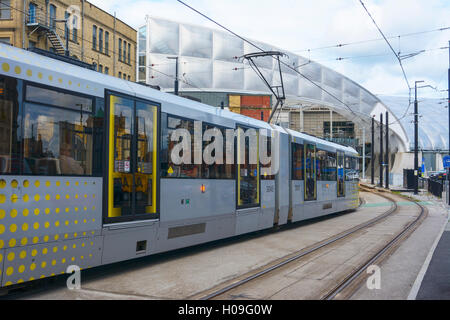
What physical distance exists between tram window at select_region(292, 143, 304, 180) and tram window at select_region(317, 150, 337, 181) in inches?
74.9

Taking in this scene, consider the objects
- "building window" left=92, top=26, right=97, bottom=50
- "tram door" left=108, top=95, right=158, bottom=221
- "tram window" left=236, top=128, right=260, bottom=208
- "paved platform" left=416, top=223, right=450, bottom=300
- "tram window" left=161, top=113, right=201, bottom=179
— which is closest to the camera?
"paved platform" left=416, top=223, right=450, bottom=300

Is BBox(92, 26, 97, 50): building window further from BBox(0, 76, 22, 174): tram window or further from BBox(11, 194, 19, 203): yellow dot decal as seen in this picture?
BBox(11, 194, 19, 203): yellow dot decal

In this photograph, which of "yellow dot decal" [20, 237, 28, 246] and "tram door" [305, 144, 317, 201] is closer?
"yellow dot decal" [20, 237, 28, 246]

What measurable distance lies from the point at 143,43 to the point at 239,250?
4911cm

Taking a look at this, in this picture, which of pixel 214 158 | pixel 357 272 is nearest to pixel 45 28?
pixel 214 158

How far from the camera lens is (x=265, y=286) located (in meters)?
7.44

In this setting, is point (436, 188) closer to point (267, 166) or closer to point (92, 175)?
point (267, 166)

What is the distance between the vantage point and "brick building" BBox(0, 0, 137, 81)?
1148 inches

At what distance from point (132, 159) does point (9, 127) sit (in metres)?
2.36

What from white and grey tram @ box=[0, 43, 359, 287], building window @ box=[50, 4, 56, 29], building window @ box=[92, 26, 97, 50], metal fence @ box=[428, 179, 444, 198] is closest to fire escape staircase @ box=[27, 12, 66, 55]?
building window @ box=[50, 4, 56, 29]

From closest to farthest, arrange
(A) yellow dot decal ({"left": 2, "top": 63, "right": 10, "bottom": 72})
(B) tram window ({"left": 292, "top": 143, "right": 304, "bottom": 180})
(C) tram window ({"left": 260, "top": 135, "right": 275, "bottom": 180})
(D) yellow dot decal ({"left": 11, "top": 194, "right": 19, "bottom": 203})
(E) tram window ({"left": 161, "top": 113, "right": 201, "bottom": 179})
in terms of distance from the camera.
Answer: (D) yellow dot decal ({"left": 11, "top": 194, "right": 19, "bottom": 203}) → (A) yellow dot decal ({"left": 2, "top": 63, "right": 10, "bottom": 72}) → (E) tram window ({"left": 161, "top": 113, "right": 201, "bottom": 179}) → (C) tram window ({"left": 260, "top": 135, "right": 275, "bottom": 180}) → (B) tram window ({"left": 292, "top": 143, "right": 304, "bottom": 180})

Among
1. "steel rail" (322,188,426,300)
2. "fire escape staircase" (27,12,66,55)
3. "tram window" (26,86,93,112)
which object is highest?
"fire escape staircase" (27,12,66,55)

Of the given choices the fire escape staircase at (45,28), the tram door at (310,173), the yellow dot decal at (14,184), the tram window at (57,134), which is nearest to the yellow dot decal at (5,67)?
the tram window at (57,134)
